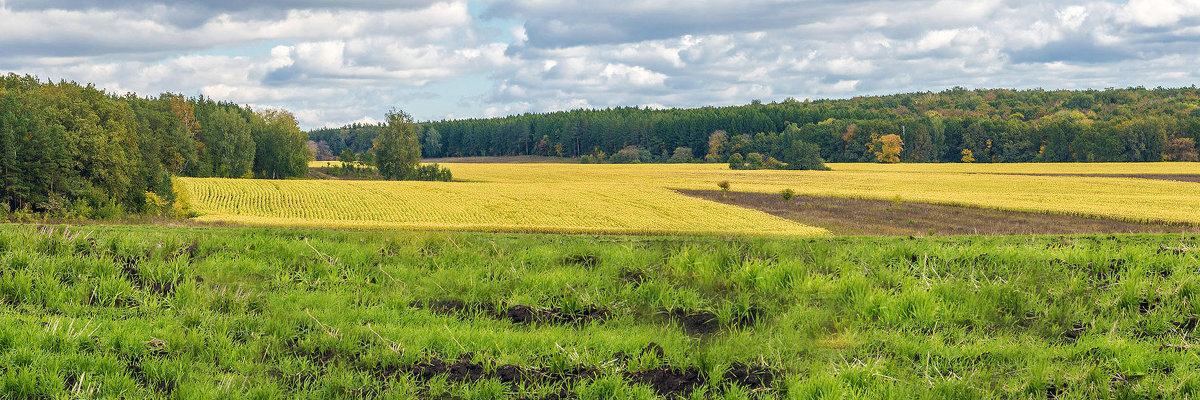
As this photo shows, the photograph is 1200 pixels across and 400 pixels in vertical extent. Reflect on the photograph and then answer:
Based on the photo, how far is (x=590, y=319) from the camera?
8047 millimetres

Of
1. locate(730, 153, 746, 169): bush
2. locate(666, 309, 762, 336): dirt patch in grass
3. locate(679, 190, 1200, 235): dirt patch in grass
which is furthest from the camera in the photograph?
locate(730, 153, 746, 169): bush

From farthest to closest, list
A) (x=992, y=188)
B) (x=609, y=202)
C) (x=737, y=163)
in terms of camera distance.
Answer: (x=737, y=163) → (x=992, y=188) → (x=609, y=202)

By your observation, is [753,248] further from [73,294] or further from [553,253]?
[73,294]

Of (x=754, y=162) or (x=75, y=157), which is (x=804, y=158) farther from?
(x=75, y=157)

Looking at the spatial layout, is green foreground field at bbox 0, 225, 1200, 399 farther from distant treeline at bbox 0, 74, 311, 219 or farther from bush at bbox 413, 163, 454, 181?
bush at bbox 413, 163, 454, 181

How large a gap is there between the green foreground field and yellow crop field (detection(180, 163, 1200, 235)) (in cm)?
2726

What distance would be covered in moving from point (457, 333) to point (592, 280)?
207cm

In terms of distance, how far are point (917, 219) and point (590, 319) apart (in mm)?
52472

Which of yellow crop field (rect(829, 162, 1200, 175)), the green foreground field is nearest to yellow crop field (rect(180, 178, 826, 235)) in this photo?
the green foreground field

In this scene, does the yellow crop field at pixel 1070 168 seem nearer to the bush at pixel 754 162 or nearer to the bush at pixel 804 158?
the bush at pixel 804 158

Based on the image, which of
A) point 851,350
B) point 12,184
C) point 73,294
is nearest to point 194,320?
A: point 73,294

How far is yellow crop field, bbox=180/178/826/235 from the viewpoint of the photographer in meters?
49.3

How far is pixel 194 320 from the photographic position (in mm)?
7500

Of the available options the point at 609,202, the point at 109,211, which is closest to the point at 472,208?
the point at 609,202
